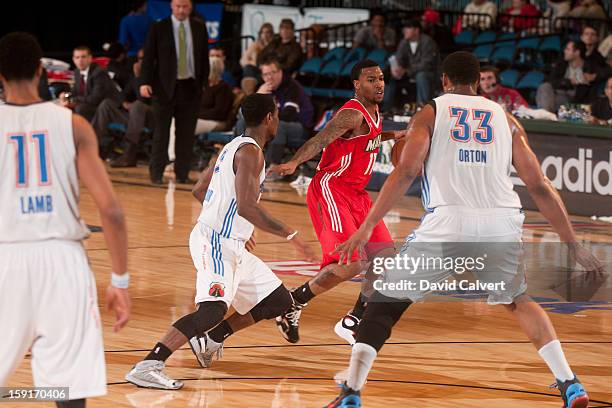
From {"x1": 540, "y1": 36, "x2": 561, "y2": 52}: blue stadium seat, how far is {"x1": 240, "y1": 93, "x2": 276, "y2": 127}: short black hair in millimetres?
12016

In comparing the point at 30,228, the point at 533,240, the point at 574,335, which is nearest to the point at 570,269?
the point at 533,240

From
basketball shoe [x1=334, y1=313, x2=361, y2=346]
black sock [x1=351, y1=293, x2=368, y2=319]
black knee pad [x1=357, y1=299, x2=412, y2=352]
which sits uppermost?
black knee pad [x1=357, y1=299, x2=412, y2=352]

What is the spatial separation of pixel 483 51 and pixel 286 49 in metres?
2.86

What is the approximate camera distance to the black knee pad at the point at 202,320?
6.27 meters

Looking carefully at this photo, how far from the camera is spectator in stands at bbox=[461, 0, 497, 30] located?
774 inches

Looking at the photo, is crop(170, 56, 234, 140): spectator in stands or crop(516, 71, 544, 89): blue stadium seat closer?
crop(516, 71, 544, 89): blue stadium seat

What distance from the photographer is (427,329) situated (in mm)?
7828

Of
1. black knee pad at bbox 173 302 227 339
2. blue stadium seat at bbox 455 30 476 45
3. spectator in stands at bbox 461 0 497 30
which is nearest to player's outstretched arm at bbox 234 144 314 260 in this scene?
black knee pad at bbox 173 302 227 339

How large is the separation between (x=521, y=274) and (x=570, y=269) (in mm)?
4456

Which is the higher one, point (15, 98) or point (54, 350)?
point (15, 98)

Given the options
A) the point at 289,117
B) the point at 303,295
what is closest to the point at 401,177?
the point at 303,295

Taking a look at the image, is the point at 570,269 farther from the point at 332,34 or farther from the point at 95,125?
the point at 332,34

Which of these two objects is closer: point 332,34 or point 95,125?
point 95,125

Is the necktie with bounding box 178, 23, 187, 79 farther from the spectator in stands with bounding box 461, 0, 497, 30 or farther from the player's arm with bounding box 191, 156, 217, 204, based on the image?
the player's arm with bounding box 191, 156, 217, 204
